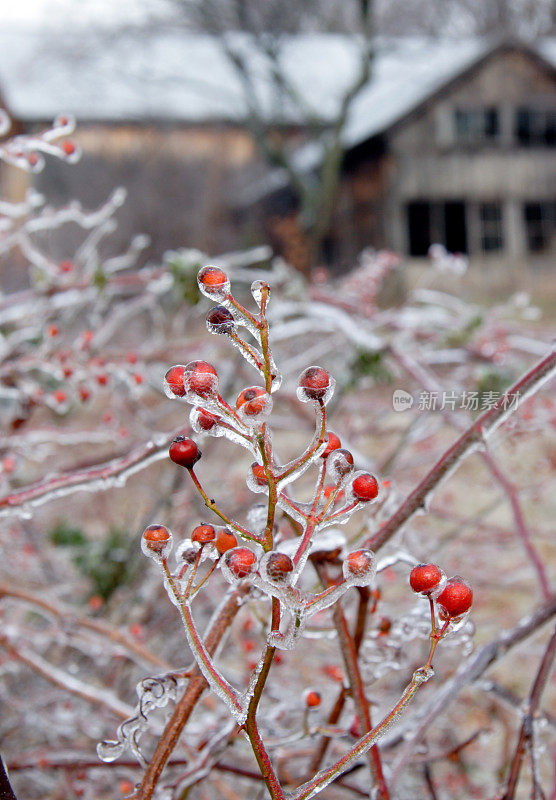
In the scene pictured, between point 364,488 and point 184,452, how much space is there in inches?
5.6

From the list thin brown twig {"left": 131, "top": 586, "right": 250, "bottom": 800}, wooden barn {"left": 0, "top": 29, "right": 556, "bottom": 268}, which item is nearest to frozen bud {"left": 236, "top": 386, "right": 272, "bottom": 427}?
thin brown twig {"left": 131, "top": 586, "right": 250, "bottom": 800}

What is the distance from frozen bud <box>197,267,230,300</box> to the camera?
551 millimetres

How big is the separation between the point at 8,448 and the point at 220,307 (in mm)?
1443

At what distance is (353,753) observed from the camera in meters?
0.60

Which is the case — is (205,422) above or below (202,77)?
below

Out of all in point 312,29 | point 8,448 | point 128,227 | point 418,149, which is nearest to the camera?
point 8,448

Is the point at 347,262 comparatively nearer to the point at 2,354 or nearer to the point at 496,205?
the point at 496,205

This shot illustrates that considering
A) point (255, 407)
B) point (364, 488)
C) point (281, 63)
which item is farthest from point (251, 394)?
point (281, 63)

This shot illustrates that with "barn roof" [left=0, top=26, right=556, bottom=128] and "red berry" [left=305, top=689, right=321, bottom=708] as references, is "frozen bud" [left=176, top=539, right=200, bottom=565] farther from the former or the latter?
"barn roof" [left=0, top=26, right=556, bottom=128]

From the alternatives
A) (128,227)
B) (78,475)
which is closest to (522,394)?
(78,475)

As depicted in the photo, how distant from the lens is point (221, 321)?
22.0 inches

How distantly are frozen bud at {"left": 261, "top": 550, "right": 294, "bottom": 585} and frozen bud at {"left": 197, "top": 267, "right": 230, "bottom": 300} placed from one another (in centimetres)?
19

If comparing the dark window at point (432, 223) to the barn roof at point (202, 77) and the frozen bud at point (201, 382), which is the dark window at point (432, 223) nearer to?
the barn roof at point (202, 77)

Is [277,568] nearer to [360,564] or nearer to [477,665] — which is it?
[360,564]
